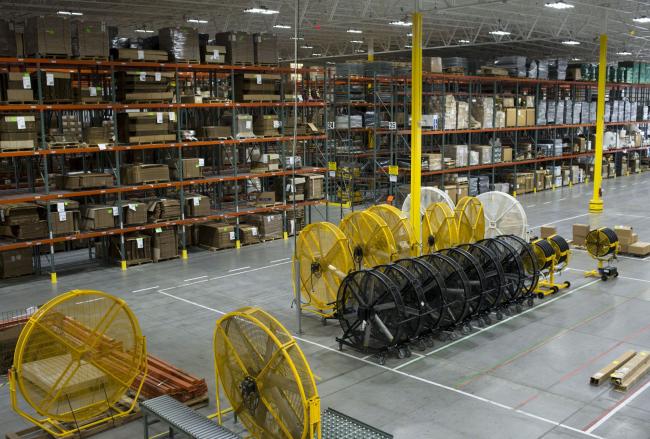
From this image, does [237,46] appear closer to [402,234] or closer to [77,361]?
[402,234]

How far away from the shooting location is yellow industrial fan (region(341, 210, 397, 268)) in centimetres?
1113

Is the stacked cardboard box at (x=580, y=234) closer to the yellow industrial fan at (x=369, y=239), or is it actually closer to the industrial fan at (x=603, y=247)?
the industrial fan at (x=603, y=247)

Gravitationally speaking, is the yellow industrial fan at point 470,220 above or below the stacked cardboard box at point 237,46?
below

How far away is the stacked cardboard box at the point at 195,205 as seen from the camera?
618 inches

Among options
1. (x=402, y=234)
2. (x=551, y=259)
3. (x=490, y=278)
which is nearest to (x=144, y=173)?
(x=402, y=234)

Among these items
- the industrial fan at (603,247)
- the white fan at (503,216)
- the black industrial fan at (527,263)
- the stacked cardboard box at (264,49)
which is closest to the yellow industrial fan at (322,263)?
the black industrial fan at (527,263)

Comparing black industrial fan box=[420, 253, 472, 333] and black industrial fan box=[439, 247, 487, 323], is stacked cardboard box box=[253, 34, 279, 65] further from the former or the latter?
black industrial fan box=[420, 253, 472, 333]

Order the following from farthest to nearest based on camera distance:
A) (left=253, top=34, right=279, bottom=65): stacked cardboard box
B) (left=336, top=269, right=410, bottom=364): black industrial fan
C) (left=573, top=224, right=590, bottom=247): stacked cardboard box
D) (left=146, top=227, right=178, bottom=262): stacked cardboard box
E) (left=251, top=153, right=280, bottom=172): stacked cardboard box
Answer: (left=251, top=153, right=280, bottom=172): stacked cardboard box, (left=253, top=34, right=279, bottom=65): stacked cardboard box, (left=573, top=224, right=590, bottom=247): stacked cardboard box, (left=146, top=227, right=178, bottom=262): stacked cardboard box, (left=336, top=269, right=410, bottom=364): black industrial fan

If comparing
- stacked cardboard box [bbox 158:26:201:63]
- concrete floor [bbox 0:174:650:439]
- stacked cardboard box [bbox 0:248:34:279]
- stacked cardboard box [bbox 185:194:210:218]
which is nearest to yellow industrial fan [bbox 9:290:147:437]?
concrete floor [bbox 0:174:650:439]

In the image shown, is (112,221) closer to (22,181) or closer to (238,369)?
(22,181)

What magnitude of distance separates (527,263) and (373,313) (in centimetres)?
395

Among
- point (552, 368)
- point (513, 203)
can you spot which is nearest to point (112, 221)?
point (513, 203)

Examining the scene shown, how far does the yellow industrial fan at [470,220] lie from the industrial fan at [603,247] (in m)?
2.42

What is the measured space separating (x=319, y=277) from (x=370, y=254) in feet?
4.04
